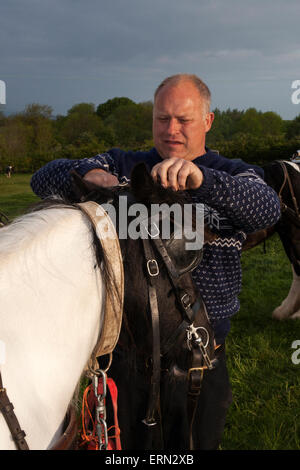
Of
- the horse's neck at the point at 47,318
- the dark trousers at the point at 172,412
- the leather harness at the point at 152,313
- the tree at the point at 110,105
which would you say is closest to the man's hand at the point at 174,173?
the leather harness at the point at 152,313

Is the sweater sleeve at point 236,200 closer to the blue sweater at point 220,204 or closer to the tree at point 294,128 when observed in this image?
the blue sweater at point 220,204

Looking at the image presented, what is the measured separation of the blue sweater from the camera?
1512 millimetres

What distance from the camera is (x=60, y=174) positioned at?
1834mm

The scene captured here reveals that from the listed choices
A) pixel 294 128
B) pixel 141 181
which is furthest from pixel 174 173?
pixel 294 128

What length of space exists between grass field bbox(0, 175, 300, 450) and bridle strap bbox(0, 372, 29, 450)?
2.13 feet

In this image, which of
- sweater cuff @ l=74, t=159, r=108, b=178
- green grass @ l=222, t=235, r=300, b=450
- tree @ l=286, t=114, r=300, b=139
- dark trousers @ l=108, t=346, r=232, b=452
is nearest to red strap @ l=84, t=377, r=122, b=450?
dark trousers @ l=108, t=346, r=232, b=452

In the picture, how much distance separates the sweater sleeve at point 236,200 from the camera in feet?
4.78

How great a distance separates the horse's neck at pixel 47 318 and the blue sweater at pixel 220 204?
1.81 feet

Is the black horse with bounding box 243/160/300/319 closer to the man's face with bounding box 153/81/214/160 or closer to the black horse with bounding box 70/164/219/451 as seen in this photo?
the man's face with bounding box 153/81/214/160

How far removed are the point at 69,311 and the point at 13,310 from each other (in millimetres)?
168

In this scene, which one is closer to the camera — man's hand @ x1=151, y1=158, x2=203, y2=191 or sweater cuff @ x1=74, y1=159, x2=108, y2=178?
man's hand @ x1=151, y1=158, x2=203, y2=191

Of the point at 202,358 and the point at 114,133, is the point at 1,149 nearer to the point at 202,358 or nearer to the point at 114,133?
the point at 114,133

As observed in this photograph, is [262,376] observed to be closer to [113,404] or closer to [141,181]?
[113,404]
